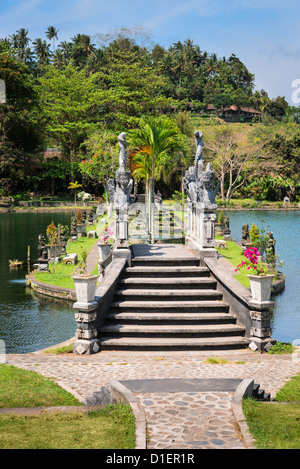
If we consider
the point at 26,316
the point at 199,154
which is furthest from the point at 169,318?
the point at 26,316

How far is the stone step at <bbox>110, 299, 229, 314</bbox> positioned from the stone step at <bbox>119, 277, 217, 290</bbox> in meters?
0.65

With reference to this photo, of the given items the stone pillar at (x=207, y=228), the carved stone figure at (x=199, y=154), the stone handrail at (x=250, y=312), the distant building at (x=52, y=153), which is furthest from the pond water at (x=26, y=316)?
the distant building at (x=52, y=153)

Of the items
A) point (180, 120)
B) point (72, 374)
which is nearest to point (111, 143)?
point (180, 120)

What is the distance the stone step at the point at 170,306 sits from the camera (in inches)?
386

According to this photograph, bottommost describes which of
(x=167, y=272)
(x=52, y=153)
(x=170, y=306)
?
(x=170, y=306)

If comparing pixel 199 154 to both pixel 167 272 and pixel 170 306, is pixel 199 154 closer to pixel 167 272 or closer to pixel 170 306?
pixel 167 272

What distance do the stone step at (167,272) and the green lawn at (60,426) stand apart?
4770mm

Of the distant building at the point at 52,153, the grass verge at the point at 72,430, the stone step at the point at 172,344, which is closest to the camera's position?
the grass verge at the point at 72,430

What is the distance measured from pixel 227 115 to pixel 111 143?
195 ft

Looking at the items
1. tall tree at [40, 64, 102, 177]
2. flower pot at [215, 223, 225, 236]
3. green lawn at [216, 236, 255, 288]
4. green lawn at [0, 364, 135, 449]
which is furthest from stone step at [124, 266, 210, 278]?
tall tree at [40, 64, 102, 177]

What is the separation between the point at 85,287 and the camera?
336 inches

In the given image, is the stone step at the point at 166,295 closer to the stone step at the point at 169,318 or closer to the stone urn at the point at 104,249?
the stone step at the point at 169,318

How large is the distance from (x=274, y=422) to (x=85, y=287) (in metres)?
4.41

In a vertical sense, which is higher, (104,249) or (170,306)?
(104,249)
